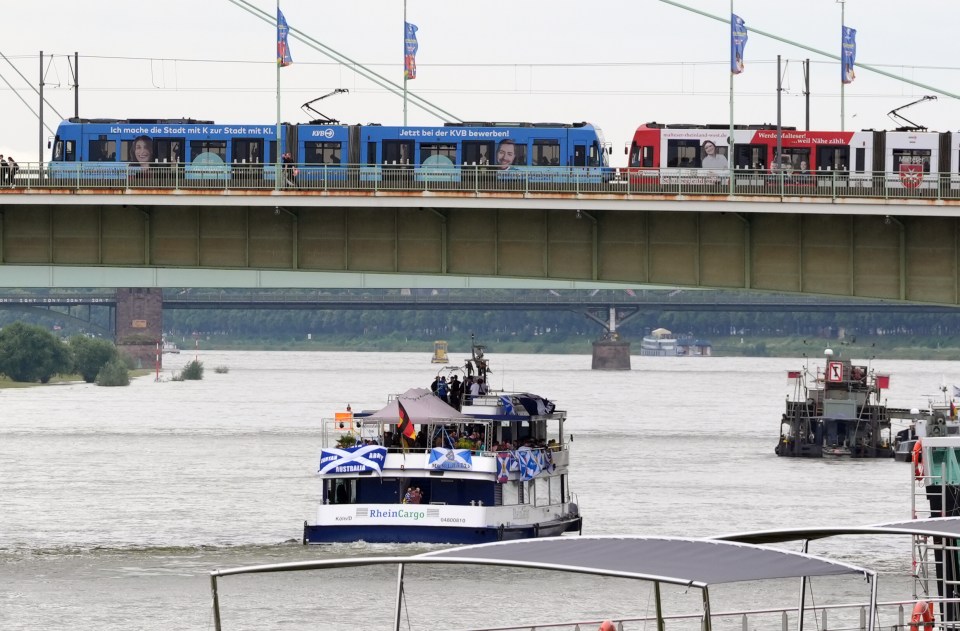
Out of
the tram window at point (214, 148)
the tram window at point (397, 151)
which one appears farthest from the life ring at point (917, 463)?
the tram window at point (214, 148)

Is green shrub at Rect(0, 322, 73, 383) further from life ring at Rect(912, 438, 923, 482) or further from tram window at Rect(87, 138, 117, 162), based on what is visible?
life ring at Rect(912, 438, 923, 482)

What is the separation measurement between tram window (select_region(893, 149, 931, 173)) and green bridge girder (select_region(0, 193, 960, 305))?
910cm

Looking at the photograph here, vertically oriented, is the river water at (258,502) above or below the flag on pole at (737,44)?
below

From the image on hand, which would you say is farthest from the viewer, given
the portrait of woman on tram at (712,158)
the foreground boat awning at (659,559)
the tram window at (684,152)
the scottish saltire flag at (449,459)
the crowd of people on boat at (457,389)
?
the tram window at (684,152)

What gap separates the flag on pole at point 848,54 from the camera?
205ft

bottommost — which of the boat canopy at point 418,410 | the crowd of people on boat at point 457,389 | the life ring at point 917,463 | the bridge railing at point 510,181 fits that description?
the life ring at point 917,463

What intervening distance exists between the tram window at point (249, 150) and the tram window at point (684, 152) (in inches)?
554

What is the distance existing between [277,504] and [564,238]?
21601 mm

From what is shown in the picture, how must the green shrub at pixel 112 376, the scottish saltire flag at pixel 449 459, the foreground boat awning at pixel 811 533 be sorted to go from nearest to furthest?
the foreground boat awning at pixel 811 533 → the scottish saltire flag at pixel 449 459 → the green shrub at pixel 112 376

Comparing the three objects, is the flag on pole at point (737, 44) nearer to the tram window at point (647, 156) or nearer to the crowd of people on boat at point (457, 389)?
the tram window at point (647, 156)

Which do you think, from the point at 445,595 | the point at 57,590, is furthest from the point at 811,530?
the point at 57,590

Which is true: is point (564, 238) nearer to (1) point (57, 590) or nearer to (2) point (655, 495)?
(1) point (57, 590)

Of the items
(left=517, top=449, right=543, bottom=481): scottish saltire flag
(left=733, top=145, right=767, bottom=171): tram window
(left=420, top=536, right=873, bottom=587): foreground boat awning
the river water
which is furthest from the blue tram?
(left=420, top=536, right=873, bottom=587): foreground boat awning

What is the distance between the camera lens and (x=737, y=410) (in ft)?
473
